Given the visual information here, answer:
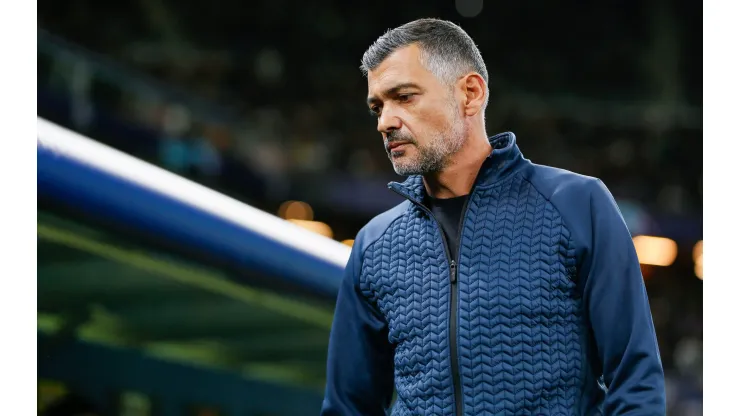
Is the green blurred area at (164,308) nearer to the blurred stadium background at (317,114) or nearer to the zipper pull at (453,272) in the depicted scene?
the blurred stadium background at (317,114)

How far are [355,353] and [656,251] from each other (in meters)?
13.2

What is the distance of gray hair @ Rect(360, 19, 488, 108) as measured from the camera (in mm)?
1214

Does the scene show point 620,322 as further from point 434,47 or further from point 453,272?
point 434,47

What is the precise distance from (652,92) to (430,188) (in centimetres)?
1382

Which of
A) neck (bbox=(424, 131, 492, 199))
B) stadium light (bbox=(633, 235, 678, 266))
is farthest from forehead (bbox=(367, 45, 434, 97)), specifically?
stadium light (bbox=(633, 235, 678, 266))

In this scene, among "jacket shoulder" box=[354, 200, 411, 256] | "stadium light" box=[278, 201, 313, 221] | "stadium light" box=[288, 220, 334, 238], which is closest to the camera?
"jacket shoulder" box=[354, 200, 411, 256]

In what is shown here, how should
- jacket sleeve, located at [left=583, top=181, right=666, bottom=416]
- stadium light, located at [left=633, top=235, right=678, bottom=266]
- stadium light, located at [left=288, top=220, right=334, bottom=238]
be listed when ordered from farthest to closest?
stadium light, located at [left=633, top=235, right=678, bottom=266], stadium light, located at [left=288, top=220, right=334, bottom=238], jacket sleeve, located at [left=583, top=181, right=666, bottom=416]

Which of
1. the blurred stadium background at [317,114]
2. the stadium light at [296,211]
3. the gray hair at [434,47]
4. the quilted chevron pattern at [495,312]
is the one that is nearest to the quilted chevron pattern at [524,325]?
the quilted chevron pattern at [495,312]

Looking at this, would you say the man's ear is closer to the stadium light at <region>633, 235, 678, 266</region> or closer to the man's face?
the man's face

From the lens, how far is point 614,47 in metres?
14.6

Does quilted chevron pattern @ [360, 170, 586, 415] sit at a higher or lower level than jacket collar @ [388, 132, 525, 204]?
lower

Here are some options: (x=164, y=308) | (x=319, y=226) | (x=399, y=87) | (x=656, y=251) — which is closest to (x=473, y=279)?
(x=399, y=87)

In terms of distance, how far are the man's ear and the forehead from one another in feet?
0.21
